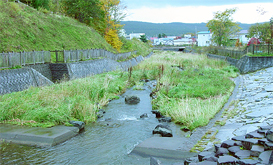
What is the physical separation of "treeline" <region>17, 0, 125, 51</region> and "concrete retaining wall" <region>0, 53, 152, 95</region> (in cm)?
1598

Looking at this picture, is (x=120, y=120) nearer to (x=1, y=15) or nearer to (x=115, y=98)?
(x=115, y=98)

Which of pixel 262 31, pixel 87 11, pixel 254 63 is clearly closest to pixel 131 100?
pixel 254 63

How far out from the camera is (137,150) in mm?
7375

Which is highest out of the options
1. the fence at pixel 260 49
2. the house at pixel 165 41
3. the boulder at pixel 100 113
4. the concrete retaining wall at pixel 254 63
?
the house at pixel 165 41

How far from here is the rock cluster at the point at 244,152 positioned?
16.3 feet

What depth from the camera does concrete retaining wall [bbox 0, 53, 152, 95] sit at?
13.9 m

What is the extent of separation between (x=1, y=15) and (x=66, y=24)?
37.9 feet

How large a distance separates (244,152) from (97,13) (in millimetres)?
37450

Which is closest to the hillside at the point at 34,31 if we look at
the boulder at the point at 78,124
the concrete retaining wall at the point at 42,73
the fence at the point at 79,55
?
the fence at the point at 79,55

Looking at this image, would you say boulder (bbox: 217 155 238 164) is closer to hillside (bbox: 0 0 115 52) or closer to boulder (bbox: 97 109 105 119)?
boulder (bbox: 97 109 105 119)

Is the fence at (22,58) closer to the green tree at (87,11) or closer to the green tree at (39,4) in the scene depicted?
the green tree at (39,4)

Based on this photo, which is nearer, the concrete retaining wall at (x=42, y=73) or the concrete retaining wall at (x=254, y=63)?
the concrete retaining wall at (x=42, y=73)

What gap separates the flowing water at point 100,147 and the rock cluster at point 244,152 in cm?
192

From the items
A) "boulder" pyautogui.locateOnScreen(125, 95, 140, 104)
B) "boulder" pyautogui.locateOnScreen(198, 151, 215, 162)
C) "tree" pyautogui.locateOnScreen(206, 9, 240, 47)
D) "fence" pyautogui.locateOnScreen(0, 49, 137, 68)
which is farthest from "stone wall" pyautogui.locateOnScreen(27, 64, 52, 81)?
"tree" pyautogui.locateOnScreen(206, 9, 240, 47)
